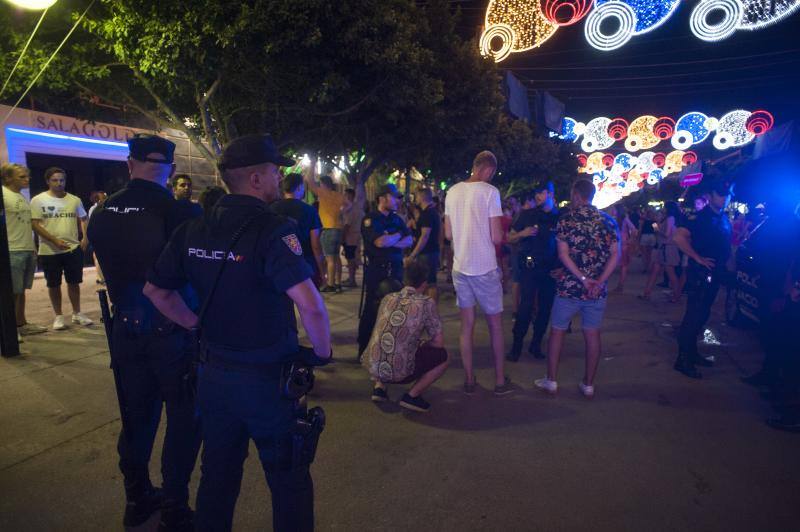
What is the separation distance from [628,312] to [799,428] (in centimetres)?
435

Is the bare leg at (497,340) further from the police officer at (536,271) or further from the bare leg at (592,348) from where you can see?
the police officer at (536,271)

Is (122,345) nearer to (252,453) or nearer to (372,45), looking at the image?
(252,453)

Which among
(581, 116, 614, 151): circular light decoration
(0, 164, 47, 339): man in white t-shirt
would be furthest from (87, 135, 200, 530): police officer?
(581, 116, 614, 151): circular light decoration

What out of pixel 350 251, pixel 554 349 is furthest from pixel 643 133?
pixel 554 349

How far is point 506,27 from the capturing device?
9031 mm

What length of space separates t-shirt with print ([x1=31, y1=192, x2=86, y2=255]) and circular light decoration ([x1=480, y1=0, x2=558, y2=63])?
7810mm

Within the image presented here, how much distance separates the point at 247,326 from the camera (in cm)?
174

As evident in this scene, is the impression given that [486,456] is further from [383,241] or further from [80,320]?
[80,320]

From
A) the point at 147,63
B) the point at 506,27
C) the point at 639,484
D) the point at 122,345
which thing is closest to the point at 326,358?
the point at 122,345

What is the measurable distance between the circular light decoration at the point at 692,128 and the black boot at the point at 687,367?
19508mm

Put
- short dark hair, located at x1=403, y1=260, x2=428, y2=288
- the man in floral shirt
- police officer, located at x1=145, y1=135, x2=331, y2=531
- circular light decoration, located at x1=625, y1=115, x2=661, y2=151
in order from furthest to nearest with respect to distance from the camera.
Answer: circular light decoration, located at x1=625, y1=115, x2=661, y2=151
the man in floral shirt
short dark hair, located at x1=403, y1=260, x2=428, y2=288
police officer, located at x1=145, y1=135, x2=331, y2=531

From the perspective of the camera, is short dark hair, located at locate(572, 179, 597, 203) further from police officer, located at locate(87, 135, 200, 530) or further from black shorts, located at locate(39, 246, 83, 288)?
black shorts, located at locate(39, 246, 83, 288)

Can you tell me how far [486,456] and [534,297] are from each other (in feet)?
8.56

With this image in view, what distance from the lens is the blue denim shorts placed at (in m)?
4.06
